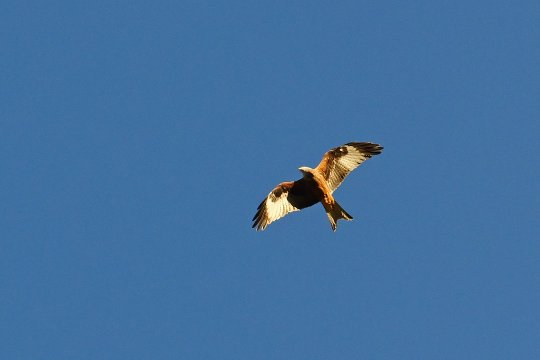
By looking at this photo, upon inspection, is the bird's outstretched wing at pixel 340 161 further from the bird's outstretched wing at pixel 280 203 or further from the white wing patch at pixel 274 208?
the white wing patch at pixel 274 208

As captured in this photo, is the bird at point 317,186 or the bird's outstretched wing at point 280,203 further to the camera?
the bird's outstretched wing at point 280,203

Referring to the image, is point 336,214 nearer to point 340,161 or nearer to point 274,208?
point 340,161

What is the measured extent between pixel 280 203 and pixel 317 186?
59.0 inches

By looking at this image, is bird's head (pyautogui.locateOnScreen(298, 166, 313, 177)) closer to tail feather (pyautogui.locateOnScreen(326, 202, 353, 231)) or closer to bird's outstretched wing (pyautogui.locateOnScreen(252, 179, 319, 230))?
bird's outstretched wing (pyautogui.locateOnScreen(252, 179, 319, 230))

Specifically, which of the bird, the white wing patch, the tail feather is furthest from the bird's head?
the tail feather

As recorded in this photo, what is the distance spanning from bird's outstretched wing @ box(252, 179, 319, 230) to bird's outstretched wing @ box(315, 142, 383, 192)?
0.83m

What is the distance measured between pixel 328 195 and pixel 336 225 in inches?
32.1

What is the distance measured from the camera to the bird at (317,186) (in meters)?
17.1

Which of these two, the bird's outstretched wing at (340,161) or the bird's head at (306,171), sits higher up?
the bird's outstretched wing at (340,161)

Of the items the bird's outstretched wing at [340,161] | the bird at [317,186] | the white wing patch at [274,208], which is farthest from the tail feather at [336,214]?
the white wing patch at [274,208]

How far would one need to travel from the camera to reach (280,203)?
59.6 ft

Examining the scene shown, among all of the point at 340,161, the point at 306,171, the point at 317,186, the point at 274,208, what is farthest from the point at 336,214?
the point at 274,208

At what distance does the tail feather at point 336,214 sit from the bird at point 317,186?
1.0 inches

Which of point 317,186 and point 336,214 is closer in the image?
point 336,214
